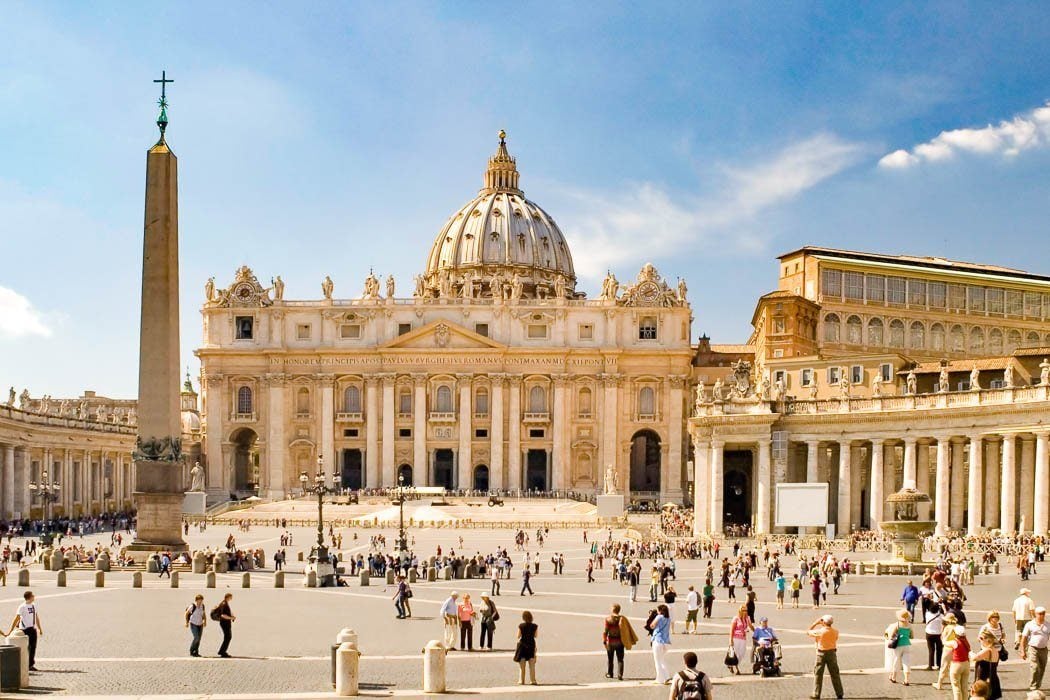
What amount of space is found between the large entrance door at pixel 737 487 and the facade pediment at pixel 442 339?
1392 inches

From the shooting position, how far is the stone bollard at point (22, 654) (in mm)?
17234

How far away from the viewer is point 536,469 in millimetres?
100625

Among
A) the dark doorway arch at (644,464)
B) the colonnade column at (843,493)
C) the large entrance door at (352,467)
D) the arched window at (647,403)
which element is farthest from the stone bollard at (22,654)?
→ the dark doorway arch at (644,464)

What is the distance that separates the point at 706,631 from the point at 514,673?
6110mm

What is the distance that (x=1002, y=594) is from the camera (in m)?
30.3

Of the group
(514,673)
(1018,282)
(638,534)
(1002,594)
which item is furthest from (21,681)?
(1018,282)

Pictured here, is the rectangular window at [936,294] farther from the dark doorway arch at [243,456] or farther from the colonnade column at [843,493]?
the dark doorway arch at [243,456]

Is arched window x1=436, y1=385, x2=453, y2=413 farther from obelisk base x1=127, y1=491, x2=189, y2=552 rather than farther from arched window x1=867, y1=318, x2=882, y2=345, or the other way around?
obelisk base x1=127, y1=491, x2=189, y2=552

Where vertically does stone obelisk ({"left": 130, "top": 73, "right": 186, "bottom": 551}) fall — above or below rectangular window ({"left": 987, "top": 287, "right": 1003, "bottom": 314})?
below

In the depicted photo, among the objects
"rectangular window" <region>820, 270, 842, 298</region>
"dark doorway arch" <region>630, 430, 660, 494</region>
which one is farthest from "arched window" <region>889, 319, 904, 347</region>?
"dark doorway arch" <region>630, 430, 660, 494</region>

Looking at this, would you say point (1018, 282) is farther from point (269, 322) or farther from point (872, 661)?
point (872, 661)

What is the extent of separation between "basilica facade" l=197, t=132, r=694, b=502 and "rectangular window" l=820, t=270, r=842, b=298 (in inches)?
659

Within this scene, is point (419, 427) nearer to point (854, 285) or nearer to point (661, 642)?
point (854, 285)

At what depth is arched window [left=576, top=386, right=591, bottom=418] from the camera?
99062 mm
